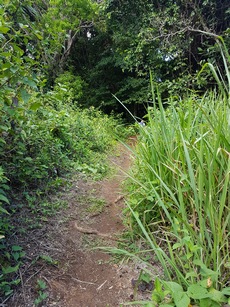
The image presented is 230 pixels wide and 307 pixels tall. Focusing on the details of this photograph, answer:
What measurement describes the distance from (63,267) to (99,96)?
8.37 m

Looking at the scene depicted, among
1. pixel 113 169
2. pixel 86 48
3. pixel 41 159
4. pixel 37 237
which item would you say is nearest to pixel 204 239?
pixel 37 237

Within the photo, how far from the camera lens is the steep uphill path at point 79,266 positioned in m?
1.16

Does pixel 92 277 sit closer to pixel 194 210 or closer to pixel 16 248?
pixel 16 248

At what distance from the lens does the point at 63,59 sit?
28.1 feet

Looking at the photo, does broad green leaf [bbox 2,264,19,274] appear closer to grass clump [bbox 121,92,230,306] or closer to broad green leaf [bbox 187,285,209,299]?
grass clump [bbox 121,92,230,306]

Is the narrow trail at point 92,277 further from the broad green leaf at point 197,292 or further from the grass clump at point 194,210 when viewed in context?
the broad green leaf at point 197,292

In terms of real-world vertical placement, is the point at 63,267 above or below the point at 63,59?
below

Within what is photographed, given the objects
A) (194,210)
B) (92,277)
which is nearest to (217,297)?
(194,210)

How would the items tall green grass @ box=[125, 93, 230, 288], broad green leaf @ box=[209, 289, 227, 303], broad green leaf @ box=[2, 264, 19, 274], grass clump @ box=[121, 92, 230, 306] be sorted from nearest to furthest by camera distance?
broad green leaf @ box=[209, 289, 227, 303], grass clump @ box=[121, 92, 230, 306], tall green grass @ box=[125, 93, 230, 288], broad green leaf @ box=[2, 264, 19, 274]

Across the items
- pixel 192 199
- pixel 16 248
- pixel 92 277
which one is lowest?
pixel 92 277

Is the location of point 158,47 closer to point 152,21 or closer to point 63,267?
point 152,21

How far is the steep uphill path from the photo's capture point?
45.7 inches

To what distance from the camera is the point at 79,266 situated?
138cm

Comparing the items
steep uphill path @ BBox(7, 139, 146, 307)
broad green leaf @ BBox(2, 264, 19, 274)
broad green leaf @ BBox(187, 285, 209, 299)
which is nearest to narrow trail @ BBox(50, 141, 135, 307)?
steep uphill path @ BBox(7, 139, 146, 307)
